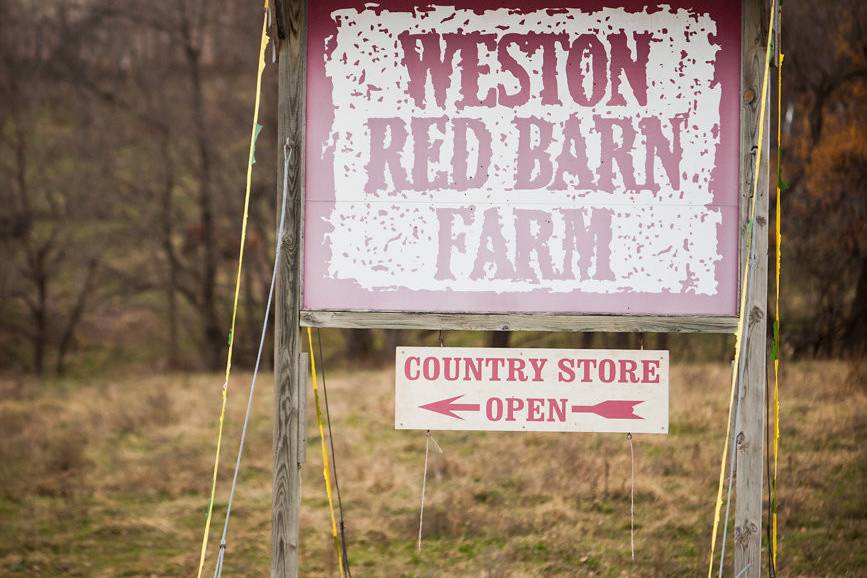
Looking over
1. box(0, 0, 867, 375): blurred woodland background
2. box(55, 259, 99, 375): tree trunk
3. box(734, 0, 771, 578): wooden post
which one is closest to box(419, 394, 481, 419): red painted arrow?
box(734, 0, 771, 578): wooden post

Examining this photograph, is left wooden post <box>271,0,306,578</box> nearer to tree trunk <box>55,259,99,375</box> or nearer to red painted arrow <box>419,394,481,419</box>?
red painted arrow <box>419,394,481,419</box>

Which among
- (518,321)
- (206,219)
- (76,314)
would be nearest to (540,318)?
(518,321)

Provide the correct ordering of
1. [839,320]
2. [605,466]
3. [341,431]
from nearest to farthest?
[605,466]
[341,431]
[839,320]

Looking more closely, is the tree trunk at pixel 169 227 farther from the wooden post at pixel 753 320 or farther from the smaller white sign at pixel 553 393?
the wooden post at pixel 753 320

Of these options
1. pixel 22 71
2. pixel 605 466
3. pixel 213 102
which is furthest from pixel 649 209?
pixel 22 71

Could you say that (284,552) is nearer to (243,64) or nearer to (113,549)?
(113,549)

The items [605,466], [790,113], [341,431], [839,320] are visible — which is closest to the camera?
[605,466]

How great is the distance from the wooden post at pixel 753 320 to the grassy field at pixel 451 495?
2.04 m

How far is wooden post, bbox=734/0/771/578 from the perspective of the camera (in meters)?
4.92

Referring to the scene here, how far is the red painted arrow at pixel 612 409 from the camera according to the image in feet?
16.7

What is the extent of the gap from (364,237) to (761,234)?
1.98m

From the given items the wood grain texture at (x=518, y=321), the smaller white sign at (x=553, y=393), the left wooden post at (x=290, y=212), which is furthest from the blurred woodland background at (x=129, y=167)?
the left wooden post at (x=290, y=212)

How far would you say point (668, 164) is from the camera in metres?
5.00

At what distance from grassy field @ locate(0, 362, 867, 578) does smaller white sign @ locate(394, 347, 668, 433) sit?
2297 mm
